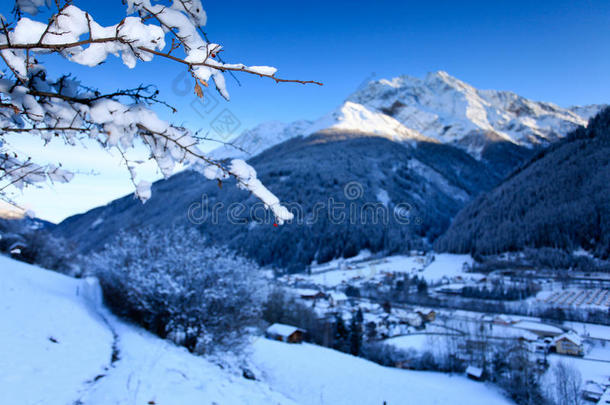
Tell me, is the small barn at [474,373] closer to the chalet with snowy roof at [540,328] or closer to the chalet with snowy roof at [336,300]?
the chalet with snowy roof at [540,328]

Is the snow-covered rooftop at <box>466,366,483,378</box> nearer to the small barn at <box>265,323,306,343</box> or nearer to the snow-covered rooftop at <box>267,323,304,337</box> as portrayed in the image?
the small barn at <box>265,323,306,343</box>

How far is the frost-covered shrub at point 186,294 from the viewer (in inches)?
415

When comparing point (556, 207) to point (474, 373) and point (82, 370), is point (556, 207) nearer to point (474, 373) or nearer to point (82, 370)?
point (474, 373)

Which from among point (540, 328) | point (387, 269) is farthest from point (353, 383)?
point (387, 269)

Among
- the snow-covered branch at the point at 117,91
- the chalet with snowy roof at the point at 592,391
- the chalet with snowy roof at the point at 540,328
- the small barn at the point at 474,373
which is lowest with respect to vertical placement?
the small barn at the point at 474,373

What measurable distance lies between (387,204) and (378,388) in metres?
72.0

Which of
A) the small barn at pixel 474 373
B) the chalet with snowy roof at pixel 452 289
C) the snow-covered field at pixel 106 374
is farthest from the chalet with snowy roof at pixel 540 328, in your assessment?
the chalet with snowy roof at pixel 452 289

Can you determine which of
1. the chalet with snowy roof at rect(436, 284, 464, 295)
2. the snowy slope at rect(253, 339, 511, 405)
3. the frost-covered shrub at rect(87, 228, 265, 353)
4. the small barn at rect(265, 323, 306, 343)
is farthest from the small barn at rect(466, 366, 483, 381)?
the chalet with snowy roof at rect(436, 284, 464, 295)

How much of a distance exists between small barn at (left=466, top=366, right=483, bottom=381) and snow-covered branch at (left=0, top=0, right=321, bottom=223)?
20.2 m

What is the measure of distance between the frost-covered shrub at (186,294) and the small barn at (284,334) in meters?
7.55

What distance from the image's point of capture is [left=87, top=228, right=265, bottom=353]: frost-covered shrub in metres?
10.5

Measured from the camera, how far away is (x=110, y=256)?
15477mm

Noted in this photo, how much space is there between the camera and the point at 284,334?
20.8 m

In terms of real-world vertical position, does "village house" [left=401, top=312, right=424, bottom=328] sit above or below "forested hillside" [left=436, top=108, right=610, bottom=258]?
below
